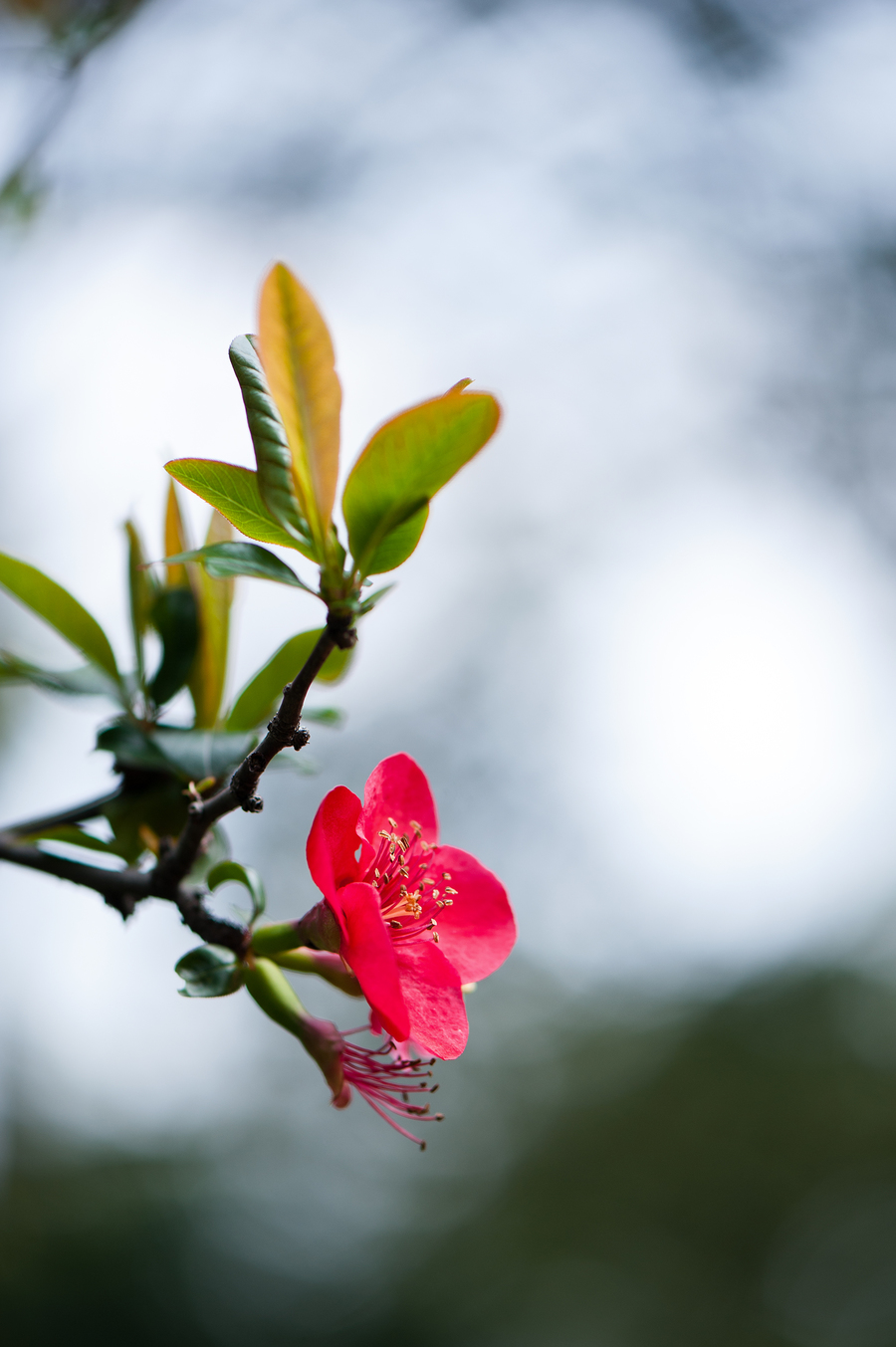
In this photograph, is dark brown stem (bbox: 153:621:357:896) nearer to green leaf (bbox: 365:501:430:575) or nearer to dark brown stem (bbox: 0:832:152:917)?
green leaf (bbox: 365:501:430:575)

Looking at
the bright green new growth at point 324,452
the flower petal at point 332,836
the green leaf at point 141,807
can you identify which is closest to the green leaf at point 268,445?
the bright green new growth at point 324,452

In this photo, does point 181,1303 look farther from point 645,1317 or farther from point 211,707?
point 211,707

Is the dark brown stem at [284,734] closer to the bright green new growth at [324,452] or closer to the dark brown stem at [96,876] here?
the bright green new growth at [324,452]

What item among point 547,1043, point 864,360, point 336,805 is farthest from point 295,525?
point 547,1043

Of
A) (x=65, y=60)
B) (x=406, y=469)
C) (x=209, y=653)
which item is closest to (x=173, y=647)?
(x=209, y=653)

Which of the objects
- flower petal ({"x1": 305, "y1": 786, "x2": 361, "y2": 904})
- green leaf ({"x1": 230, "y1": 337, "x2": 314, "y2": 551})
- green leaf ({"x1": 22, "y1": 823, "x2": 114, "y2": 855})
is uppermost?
green leaf ({"x1": 230, "y1": 337, "x2": 314, "y2": 551})

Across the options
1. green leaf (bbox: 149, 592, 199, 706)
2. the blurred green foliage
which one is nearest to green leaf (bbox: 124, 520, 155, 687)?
green leaf (bbox: 149, 592, 199, 706)

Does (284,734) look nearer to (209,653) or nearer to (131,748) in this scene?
(131,748)
